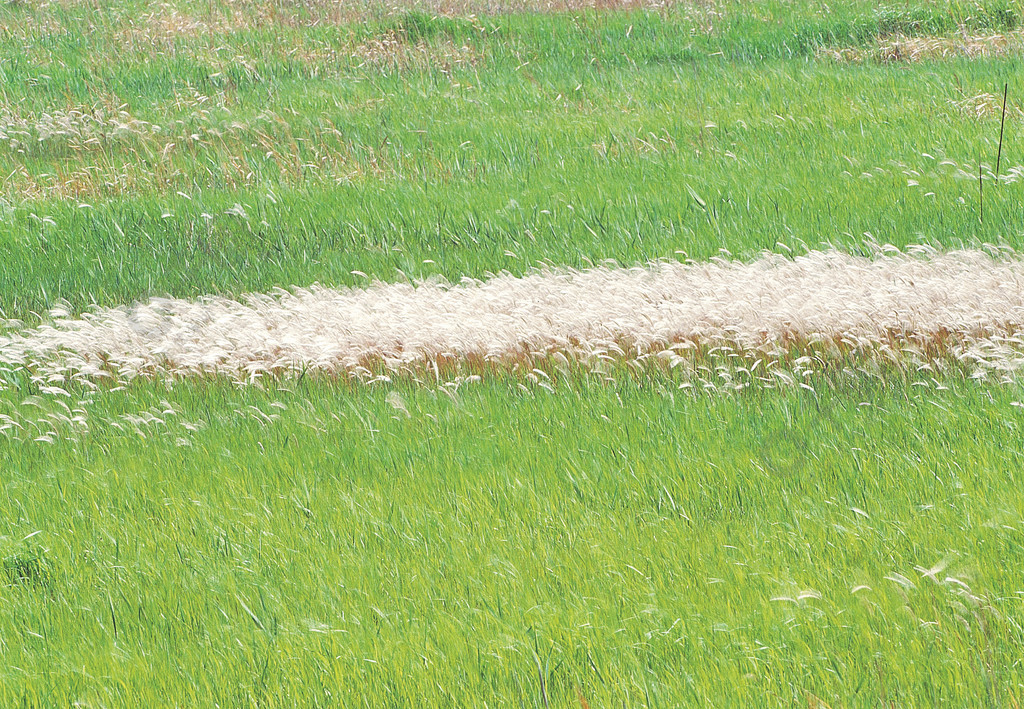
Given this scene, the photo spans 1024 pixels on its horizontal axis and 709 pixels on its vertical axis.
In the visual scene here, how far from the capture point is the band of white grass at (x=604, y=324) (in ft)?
18.2

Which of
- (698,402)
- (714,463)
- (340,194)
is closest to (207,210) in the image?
(340,194)

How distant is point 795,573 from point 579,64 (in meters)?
11.7

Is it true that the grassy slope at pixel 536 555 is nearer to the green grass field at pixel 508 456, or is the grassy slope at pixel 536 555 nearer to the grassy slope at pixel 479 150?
the green grass field at pixel 508 456

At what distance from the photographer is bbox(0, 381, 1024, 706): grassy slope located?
9.89 ft

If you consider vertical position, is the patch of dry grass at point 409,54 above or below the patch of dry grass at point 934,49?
above

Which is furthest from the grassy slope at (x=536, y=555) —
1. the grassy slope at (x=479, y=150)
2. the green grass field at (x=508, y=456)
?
the grassy slope at (x=479, y=150)

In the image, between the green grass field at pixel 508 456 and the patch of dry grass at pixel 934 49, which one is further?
the patch of dry grass at pixel 934 49

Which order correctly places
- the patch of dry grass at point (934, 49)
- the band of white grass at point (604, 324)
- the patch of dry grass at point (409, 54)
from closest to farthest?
the band of white grass at point (604, 324) → the patch of dry grass at point (934, 49) → the patch of dry grass at point (409, 54)

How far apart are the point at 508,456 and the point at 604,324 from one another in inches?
63.3

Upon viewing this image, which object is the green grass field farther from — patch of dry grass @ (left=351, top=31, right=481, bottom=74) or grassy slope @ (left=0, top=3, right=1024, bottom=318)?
patch of dry grass @ (left=351, top=31, right=481, bottom=74)

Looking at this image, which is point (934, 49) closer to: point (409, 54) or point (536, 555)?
point (409, 54)

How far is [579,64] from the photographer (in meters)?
14.1

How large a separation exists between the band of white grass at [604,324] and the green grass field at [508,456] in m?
0.22

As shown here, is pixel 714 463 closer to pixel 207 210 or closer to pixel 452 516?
pixel 452 516
